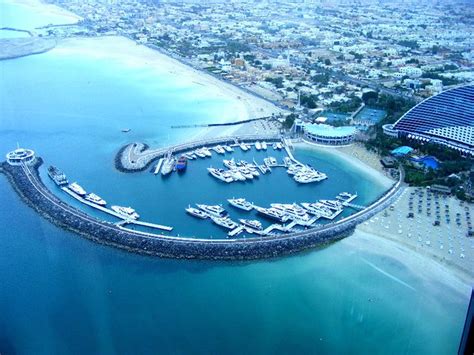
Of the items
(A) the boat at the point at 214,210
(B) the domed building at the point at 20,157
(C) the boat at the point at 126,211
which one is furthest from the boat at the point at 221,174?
(B) the domed building at the point at 20,157

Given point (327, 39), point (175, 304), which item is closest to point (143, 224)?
point (175, 304)

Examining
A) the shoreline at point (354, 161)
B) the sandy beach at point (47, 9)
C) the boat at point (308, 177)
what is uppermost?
Result: the sandy beach at point (47, 9)

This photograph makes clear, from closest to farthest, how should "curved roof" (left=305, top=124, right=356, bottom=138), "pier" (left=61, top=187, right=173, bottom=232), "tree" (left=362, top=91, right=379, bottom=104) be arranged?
"pier" (left=61, top=187, right=173, bottom=232), "curved roof" (left=305, top=124, right=356, bottom=138), "tree" (left=362, top=91, right=379, bottom=104)

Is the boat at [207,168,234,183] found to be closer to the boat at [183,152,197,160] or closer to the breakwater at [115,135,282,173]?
the boat at [183,152,197,160]

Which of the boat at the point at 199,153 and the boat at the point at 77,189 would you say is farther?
the boat at the point at 199,153

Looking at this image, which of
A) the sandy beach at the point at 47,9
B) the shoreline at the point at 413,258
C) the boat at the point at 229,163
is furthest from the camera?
the sandy beach at the point at 47,9

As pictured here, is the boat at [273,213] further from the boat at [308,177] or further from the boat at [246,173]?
the boat at [308,177]

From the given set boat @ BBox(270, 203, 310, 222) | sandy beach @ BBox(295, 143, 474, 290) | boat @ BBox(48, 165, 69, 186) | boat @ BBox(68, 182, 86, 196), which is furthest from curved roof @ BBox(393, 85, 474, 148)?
boat @ BBox(48, 165, 69, 186)
